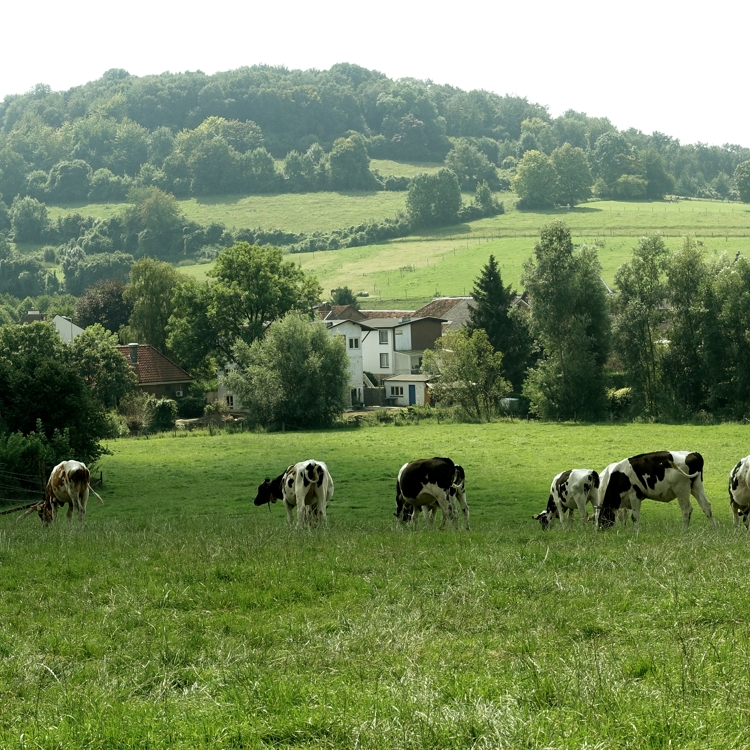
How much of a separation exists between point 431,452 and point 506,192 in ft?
528

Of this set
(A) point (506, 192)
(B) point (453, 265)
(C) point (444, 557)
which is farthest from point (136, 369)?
(A) point (506, 192)

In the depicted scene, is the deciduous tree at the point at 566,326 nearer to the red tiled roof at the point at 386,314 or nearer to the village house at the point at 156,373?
the village house at the point at 156,373

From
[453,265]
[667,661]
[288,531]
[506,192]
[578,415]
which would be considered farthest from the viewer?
[506,192]

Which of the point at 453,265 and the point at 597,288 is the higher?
the point at 453,265

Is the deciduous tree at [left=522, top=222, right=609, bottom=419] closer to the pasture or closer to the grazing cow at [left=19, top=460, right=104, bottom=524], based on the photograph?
the grazing cow at [left=19, top=460, right=104, bottom=524]

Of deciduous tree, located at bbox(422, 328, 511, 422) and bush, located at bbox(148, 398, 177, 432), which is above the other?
deciduous tree, located at bbox(422, 328, 511, 422)

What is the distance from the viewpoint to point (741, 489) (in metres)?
19.1

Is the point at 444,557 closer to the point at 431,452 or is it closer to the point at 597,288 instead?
the point at 431,452

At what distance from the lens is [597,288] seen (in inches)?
2559

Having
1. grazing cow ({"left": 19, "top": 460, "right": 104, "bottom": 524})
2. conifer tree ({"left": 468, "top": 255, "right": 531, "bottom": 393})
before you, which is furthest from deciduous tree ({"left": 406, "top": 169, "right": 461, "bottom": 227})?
grazing cow ({"left": 19, "top": 460, "right": 104, "bottom": 524})

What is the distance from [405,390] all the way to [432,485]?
67648 millimetres

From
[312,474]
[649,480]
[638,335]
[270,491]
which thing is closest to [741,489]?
[649,480]

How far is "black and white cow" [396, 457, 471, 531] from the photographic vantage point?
1889cm

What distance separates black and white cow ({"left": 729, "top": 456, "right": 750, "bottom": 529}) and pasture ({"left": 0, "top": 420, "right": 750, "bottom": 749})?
14.1ft
